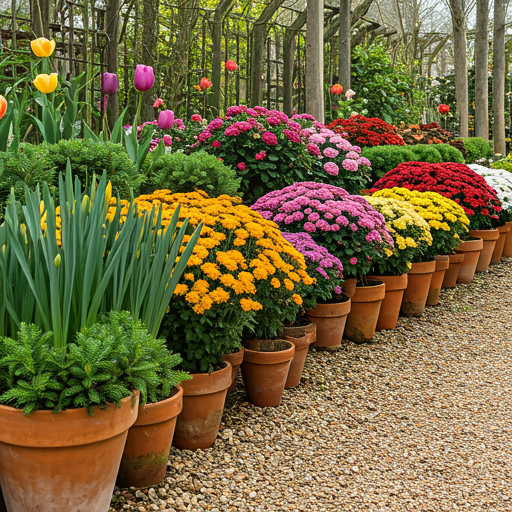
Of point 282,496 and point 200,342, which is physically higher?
point 200,342

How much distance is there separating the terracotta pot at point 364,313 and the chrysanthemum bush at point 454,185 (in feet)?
6.47

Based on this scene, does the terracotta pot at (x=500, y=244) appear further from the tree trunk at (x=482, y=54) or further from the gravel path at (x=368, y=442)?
the tree trunk at (x=482, y=54)

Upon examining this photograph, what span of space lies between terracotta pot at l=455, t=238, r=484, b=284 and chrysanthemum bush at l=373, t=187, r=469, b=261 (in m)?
0.32

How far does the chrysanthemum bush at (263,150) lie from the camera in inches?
174

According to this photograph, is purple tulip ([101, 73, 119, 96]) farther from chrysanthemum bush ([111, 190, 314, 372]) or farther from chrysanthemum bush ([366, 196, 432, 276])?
chrysanthemum bush ([366, 196, 432, 276])

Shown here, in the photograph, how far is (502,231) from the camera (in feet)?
20.8

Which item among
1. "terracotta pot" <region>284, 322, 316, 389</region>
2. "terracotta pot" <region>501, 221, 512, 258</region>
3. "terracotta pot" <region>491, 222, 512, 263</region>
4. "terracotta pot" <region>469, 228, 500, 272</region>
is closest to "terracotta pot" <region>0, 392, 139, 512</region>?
"terracotta pot" <region>284, 322, 316, 389</region>

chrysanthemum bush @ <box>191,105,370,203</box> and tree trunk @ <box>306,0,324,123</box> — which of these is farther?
tree trunk @ <box>306,0,324,123</box>

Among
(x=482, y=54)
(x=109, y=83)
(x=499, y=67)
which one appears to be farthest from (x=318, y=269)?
(x=499, y=67)

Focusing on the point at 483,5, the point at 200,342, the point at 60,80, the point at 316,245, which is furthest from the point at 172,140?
the point at 483,5

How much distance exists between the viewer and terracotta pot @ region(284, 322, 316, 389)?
292 centimetres

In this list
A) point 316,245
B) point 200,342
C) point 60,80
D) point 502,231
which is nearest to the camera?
point 200,342

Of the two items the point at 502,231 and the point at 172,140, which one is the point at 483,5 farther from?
the point at 172,140

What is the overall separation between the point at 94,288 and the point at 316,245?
5.62ft
